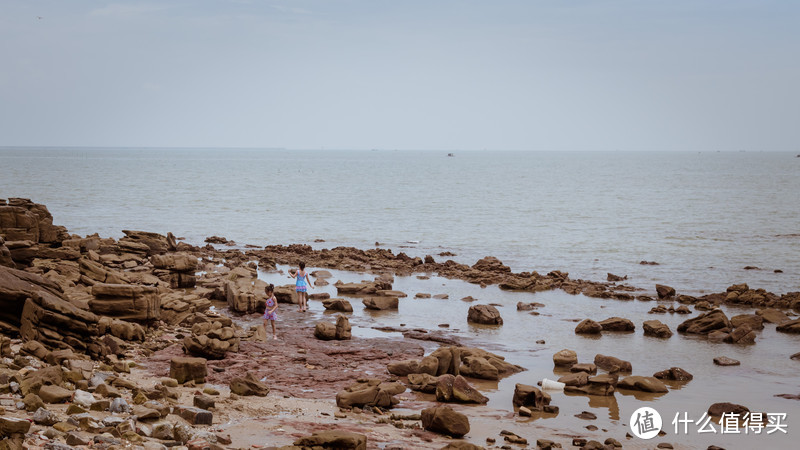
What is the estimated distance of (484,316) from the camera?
24.6m

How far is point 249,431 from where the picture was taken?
1284cm

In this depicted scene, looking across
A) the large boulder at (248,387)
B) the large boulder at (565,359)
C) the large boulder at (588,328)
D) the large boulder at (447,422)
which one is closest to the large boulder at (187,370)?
the large boulder at (248,387)

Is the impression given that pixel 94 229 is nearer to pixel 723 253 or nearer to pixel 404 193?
pixel 723 253

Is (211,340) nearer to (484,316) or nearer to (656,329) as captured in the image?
(484,316)

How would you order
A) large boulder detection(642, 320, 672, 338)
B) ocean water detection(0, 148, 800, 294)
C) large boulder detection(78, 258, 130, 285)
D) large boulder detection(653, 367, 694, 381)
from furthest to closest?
ocean water detection(0, 148, 800, 294) < large boulder detection(642, 320, 672, 338) < large boulder detection(78, 258, 130, 285) < large boulder detection(653, 367, 694, 381)

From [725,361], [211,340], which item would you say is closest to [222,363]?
[211,340]

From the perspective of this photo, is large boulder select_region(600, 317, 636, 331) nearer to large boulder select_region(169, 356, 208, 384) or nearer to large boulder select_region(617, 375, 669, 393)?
large boulder select_region(617, 375, 669, 393)

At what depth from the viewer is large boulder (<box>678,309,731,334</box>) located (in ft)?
79.0

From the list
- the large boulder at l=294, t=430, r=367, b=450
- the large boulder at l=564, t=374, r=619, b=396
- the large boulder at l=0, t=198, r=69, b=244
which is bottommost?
the large boulder at l=564, t=374, r=619, b=396

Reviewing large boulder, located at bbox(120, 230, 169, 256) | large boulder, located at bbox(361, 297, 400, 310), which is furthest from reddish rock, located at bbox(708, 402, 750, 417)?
large boulder, located at bbox(120, 230, 169, 256)

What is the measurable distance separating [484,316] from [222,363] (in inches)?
379

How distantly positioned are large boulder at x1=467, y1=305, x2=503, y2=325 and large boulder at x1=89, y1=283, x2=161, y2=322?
33.1 feet

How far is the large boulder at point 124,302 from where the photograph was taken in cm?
1905

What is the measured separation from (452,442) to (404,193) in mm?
88905
